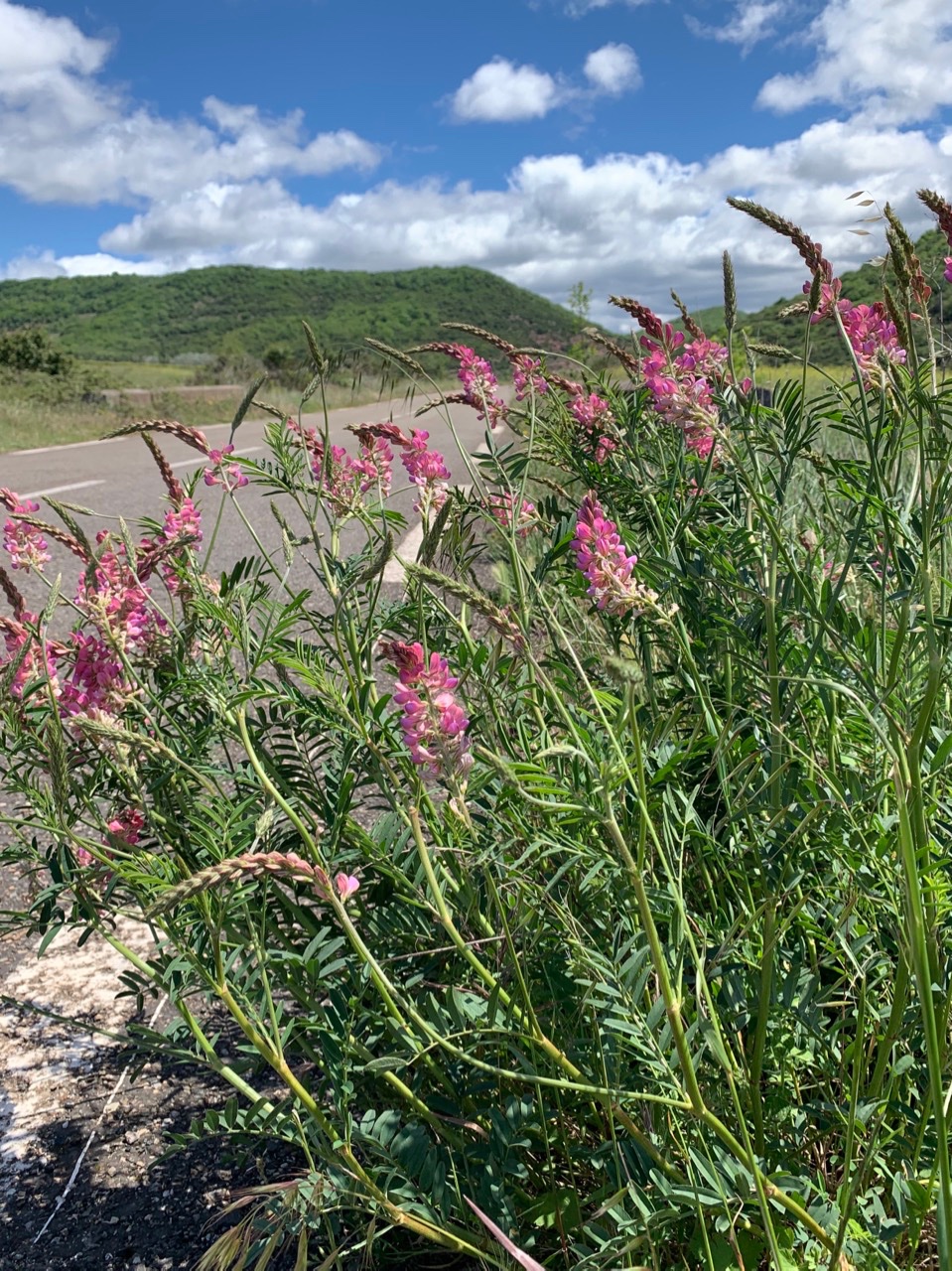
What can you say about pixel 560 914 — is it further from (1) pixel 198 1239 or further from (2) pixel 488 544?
(1) pixel 198 1239

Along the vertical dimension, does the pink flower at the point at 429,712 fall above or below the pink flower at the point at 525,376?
below

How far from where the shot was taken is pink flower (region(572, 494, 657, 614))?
112cm

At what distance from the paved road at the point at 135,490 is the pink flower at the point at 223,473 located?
1.32 feet

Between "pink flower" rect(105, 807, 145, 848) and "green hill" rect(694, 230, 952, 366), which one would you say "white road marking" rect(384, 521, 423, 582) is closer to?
"green hill" rect(694, 230, 952, 366)

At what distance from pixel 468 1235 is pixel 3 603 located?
2.88m

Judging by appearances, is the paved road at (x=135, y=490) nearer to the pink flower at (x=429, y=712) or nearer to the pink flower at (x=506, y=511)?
the pink flower at (x=506, y=511)

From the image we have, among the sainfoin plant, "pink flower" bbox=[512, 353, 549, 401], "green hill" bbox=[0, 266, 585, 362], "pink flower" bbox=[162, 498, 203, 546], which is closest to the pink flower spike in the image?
the sainfoin plant

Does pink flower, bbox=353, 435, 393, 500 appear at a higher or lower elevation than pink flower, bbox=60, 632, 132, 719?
higher

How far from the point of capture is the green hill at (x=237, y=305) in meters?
73.6

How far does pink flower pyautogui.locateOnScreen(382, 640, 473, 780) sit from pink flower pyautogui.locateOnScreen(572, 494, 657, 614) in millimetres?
247

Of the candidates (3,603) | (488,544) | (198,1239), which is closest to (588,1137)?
(198,1239)

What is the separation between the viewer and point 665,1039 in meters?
0.91

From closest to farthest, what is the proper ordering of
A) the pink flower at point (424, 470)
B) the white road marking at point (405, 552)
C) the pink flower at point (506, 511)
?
the pink flower at point (506, 511) < the pink flower at point (424, 470) < the white road marking at point (405, 552)

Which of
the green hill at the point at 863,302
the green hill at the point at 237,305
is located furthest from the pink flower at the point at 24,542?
the green hill at the point at 237,305
